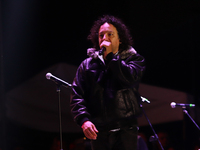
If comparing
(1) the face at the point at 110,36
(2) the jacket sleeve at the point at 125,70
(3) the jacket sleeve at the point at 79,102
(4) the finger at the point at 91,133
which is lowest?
(4) the finger at the point at 91,133

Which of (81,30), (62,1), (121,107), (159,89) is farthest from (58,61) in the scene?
(121,107)

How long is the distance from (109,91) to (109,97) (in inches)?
1.5

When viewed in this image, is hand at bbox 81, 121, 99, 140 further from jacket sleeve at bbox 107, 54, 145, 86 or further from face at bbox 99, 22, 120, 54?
face at bbox 99, 22, 120, 54

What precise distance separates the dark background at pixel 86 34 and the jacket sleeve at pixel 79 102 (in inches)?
83.2

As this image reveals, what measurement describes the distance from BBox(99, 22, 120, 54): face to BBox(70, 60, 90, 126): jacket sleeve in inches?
9.7

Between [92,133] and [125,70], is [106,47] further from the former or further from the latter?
[92,133]

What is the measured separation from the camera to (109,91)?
1.67 meters

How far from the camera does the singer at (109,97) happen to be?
5.24 feet

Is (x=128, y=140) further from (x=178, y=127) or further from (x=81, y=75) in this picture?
(x=178, y=127)

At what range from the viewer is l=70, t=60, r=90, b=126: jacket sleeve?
162cm

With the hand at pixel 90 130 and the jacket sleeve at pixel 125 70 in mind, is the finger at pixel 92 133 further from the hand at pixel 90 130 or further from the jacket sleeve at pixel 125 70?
the jacket sleeve at pixel 125 70

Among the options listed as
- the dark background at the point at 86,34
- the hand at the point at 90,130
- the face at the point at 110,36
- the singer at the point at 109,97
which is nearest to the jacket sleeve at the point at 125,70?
the singer at the point at 109,97

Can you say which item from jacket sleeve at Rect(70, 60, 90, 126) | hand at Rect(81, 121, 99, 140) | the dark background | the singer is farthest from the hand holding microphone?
the dark background

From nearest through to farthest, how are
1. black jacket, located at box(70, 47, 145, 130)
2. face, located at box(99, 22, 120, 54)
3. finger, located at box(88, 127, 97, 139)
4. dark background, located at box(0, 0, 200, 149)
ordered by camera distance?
finger, located at box(88, 127, 97, 139) < black jacket, located at box(70, 47, 145, 130) < face, located at box(99, 22, 120, 54) < dark background, located at box(0, 0, 200, 149)
